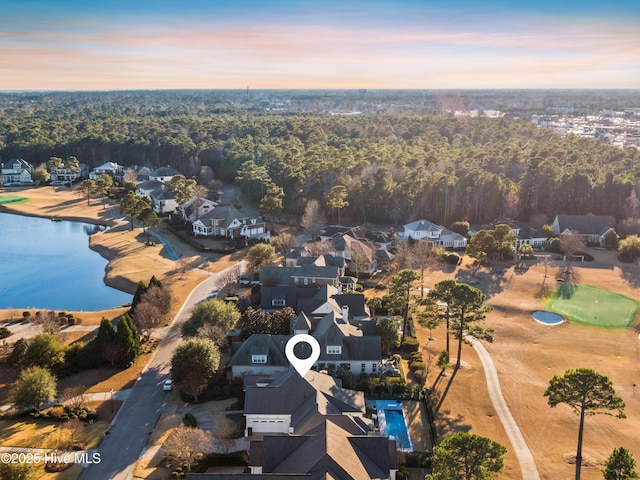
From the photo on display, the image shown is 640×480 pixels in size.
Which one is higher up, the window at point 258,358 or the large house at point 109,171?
the large house at point 109,171

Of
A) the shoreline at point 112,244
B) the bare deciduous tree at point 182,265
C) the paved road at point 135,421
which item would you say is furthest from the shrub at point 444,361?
the bare deciduous tree at point 182,265

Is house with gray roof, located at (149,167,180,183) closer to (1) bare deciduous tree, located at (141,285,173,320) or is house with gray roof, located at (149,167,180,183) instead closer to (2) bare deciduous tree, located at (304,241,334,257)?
(2) bare deciduous tree, located at (304,241,334,257)

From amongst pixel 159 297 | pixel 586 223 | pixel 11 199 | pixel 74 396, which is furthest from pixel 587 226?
pixel 11 199

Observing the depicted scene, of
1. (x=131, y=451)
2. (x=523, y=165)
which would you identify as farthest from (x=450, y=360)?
(x=523, y=165)

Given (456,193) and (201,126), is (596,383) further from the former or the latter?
(201,126)

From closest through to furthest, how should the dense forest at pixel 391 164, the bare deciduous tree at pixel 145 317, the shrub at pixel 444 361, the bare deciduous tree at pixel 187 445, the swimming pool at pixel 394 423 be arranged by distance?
the bare deciduous tree at pixel 187 445, the swimming pool at pixel 394 423, the shrub at pixel 444 361, the bare deciduous tree at pixel 145 317, the dense forest at pixel 391 164

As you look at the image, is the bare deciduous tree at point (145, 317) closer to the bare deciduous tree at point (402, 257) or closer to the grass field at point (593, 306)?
the bare deciduous tree at point (402, 257)
